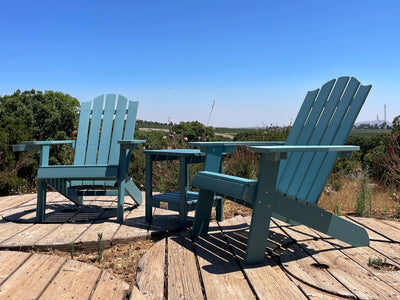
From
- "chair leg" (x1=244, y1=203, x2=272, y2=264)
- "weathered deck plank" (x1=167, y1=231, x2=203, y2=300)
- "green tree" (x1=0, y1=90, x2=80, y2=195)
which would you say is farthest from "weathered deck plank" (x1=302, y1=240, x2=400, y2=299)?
"green tree" (x1=0, y1=90, x2=80, y2=195)

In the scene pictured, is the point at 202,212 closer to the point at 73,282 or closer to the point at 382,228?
the point at 73,282

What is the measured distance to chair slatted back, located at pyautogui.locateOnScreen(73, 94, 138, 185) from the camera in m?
3.38

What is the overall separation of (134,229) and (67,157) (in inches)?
176

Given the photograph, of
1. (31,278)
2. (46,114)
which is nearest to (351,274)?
(31,278)

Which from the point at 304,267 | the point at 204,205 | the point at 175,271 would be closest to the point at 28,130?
the point at 204,205

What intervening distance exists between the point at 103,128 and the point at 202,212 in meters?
1.65

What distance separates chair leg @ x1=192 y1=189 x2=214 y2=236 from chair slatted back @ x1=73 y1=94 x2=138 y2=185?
134cm

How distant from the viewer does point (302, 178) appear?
224 centimetres

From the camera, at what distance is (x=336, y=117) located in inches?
90.4

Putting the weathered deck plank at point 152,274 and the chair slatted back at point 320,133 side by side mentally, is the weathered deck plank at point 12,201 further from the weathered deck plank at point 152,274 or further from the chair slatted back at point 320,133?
the chair slatted back at point 320,133

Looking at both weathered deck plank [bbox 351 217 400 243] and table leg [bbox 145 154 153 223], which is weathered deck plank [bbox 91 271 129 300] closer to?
table leg [bbox 145 154 153 223]

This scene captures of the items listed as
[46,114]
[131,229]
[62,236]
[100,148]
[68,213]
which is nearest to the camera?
[62,236]

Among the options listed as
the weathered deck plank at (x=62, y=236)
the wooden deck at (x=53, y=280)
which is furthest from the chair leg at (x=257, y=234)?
the weathered deck plank at (x=62, y=236)

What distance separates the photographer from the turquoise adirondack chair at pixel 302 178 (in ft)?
5.97
